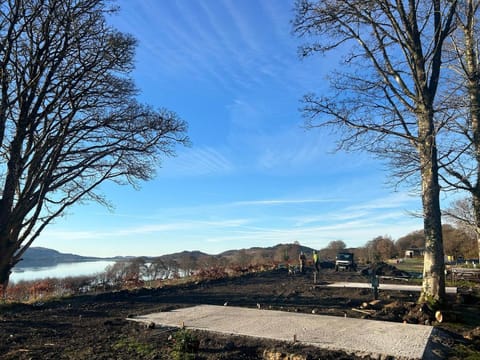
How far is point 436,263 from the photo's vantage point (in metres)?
9.91

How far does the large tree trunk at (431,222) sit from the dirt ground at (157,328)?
2.05ft

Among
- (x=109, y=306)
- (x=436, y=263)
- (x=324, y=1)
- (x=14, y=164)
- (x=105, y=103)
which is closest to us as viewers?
(x=436, y=263)

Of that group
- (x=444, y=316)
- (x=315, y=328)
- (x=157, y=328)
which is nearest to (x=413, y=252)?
(x=444, y=316)

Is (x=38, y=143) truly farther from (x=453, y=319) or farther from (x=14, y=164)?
(x=453, y=319)

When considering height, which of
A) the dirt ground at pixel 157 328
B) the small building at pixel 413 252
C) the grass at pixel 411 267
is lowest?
the dirt ground at pixel 157 328

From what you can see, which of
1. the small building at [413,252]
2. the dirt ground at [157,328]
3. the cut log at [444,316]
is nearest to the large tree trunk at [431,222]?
the dirt ground at [157,328]

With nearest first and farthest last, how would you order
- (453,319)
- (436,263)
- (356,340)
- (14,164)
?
(356,340), (453,319), (436,263), (14,164)

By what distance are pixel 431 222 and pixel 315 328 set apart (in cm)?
457

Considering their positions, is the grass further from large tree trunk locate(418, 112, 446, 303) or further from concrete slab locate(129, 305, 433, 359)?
concrete slab locate(129, 305, 433, 359)

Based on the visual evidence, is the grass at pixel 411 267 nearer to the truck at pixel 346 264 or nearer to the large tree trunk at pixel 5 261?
the truck at pixel 346 264

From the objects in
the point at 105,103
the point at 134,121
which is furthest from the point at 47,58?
the point at 134,121

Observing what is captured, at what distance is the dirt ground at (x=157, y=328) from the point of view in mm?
5957

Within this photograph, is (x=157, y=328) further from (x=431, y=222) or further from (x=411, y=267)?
(x=411, y=267)

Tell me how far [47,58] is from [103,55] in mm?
1893
